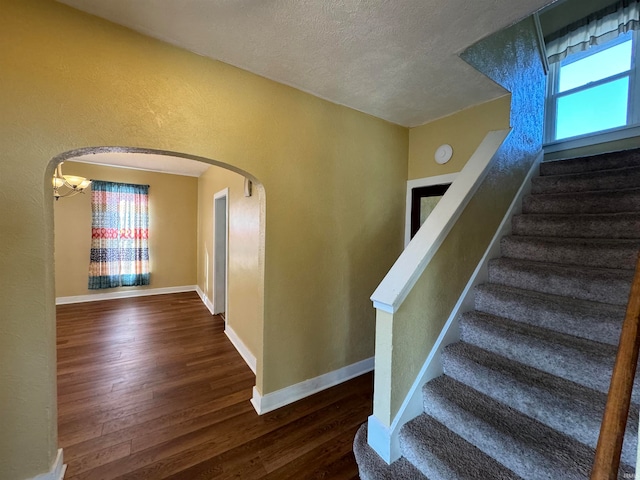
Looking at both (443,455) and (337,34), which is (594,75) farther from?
(443,455)

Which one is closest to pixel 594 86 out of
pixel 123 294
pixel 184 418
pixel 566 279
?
pixel 566 279

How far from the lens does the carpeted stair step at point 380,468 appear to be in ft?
3.94

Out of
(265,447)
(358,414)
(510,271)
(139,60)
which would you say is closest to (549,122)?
(510,271)

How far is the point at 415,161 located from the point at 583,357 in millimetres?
2058

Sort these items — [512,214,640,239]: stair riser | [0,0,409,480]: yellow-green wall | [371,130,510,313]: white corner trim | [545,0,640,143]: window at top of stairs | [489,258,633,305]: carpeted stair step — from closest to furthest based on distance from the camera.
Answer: [0,0,409,480]: yellow-green wall → [371,130,510,313]: white corner trim → [489,258,633,305]: carpeted stair step → [512,214,640,239]: stair riser → [545,0,640,143]: window at top of stairs

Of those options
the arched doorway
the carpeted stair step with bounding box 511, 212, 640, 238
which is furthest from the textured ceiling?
the carpeted stair step with bounding box 511, 212, 640, 238

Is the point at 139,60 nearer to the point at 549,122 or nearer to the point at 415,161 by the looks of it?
the point at 415,161

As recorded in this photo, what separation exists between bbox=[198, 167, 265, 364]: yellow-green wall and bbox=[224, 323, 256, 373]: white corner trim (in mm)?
40

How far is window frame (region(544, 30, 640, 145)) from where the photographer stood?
252 cm

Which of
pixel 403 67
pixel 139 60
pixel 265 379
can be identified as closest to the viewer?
pixel 139 60

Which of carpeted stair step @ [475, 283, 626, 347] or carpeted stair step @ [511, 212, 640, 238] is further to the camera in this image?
carpeted stair step @ [511, 212, 640, 238]

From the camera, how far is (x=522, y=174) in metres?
2.28

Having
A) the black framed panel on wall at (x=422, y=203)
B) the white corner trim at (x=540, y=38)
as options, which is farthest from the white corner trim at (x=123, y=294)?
the white corner trim at (x=540, y=38)

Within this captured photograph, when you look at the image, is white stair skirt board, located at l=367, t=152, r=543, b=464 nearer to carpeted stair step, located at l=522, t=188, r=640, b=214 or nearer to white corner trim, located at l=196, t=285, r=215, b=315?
carpeted stair step, located at l=522, t=188, r=640, b=214
